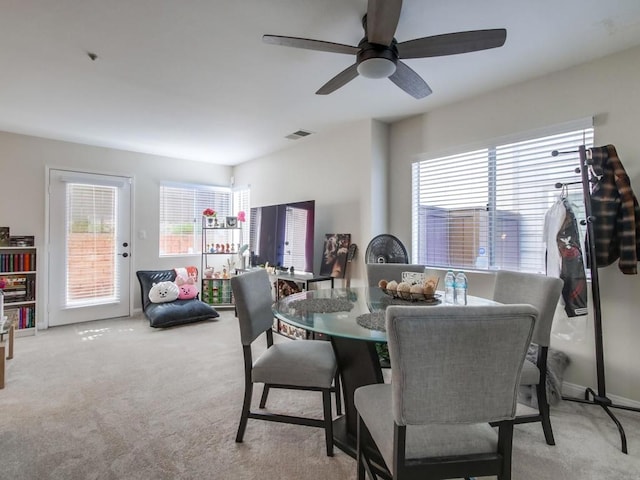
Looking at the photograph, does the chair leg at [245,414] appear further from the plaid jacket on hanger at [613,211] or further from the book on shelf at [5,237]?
the book on shelf at [5,237]

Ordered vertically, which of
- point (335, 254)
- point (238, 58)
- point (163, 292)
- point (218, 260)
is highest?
point (238, 58)

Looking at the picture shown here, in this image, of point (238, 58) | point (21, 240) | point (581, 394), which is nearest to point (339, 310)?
point (238, 58)

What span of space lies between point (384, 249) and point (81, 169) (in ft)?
13.6

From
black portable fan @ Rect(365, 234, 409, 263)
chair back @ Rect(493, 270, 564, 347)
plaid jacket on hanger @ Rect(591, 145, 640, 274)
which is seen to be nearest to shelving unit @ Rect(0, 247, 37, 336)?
black portable fan @ Rect(365, 234, 409, 263)

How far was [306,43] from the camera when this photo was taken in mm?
1714

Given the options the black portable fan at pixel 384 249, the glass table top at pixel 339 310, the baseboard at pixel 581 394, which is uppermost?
the black portable fan at pixel 384 249

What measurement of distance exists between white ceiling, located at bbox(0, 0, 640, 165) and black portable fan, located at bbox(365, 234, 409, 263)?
127 cm

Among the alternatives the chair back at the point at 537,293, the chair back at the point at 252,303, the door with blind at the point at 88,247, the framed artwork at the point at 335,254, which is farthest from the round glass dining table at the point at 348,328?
the door with blind at the point at 88,247

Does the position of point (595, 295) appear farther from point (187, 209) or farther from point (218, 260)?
point (187, 209)

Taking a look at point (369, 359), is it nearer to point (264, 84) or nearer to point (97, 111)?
point (264, 84)

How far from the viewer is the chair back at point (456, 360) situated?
103 centimetres

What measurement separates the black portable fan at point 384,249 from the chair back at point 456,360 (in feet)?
7.25

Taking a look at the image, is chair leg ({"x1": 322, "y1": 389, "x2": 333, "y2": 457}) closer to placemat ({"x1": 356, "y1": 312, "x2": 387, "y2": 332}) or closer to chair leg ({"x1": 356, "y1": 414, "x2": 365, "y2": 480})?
chair leg ({"x1": 356, "y1": 414, "x2": 365, "y2": 480})

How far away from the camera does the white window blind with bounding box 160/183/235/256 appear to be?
526cm
